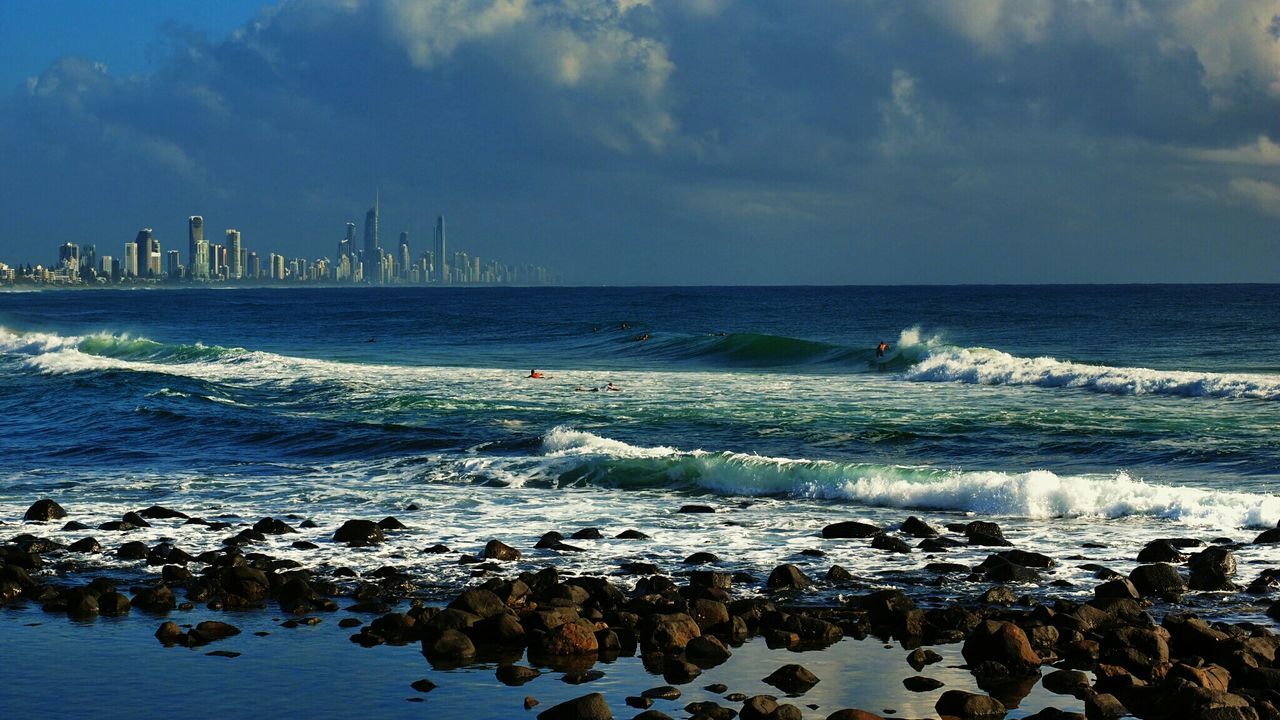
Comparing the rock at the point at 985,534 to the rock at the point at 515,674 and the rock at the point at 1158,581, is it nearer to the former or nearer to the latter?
the rock at the point at 1158,581

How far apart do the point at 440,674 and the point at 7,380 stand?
1796 inches

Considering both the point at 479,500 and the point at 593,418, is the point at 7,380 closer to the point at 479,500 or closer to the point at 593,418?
the point at 593,418

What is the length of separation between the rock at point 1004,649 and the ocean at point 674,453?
2.44 m

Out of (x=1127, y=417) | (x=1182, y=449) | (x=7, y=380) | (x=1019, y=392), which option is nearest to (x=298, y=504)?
(x=1182, y=449)

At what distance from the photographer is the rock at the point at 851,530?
18359mm

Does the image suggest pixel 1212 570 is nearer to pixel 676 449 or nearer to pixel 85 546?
pixel 676 449

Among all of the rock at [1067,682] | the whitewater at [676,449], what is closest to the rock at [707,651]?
the rock at [1067,682]

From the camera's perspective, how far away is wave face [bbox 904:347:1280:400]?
132 feet

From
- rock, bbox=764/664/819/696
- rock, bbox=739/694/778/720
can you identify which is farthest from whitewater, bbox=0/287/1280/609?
rock, bbox=739/694/778/720

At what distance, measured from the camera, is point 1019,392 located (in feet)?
138

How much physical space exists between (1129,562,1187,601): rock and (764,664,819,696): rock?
532 centimetres

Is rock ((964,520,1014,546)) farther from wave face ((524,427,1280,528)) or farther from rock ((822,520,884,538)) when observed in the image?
wave face ((524,427,1280,528))

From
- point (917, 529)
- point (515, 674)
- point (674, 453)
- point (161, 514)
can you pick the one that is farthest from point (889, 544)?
point (161, 514)

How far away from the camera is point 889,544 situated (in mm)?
17484
